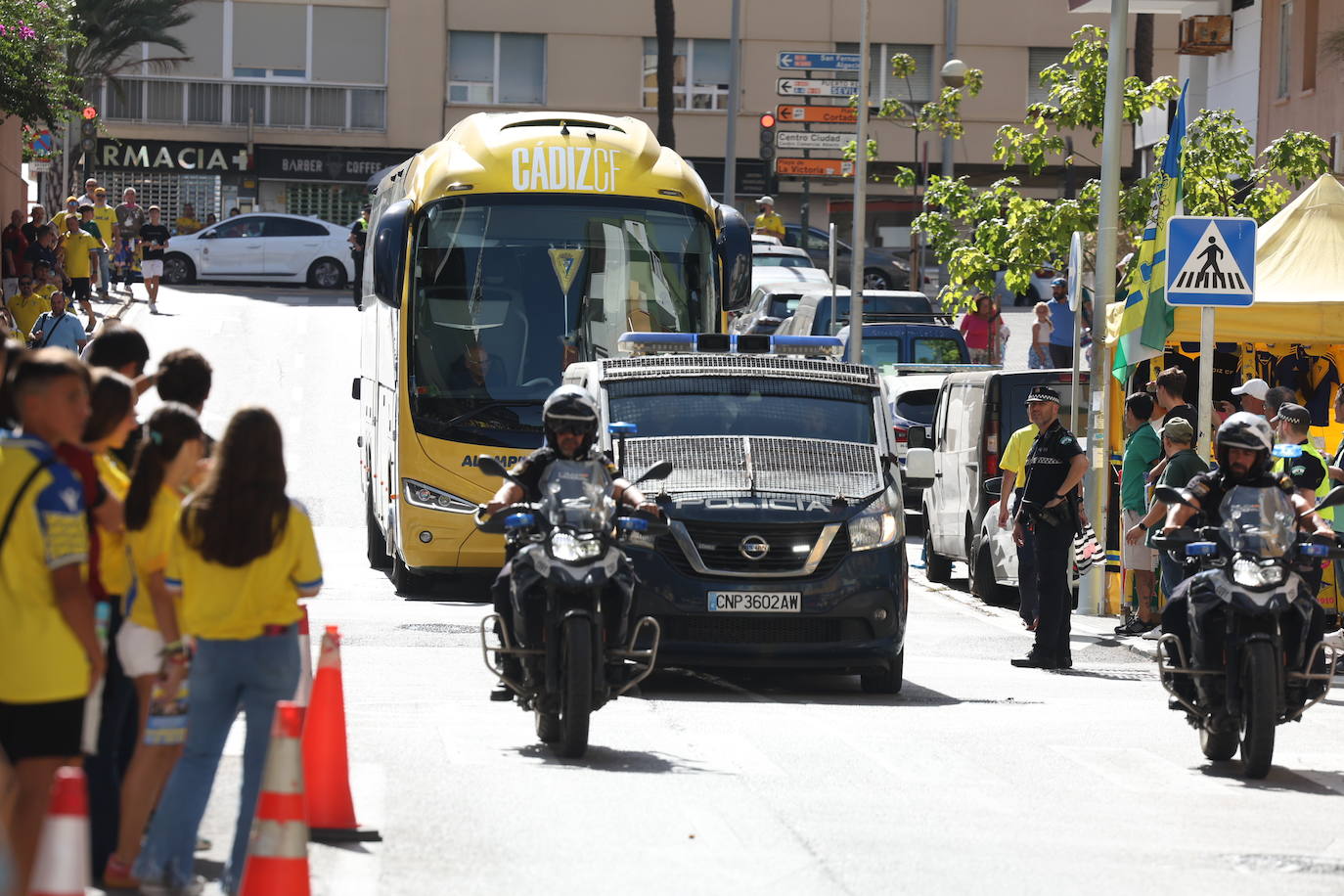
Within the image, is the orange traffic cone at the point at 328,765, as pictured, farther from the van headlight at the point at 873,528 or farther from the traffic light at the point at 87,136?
the traffic light at the point at 87,136

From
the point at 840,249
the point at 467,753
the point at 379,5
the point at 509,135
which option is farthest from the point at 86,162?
the point at 467,753

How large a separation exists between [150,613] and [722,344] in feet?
27.0

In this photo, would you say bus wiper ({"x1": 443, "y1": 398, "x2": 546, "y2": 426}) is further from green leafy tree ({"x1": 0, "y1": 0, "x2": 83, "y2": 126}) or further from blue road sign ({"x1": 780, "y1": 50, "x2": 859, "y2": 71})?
blue road sign ({"x1": 780, "y1": 50, "x2": 859, "y2": 71})

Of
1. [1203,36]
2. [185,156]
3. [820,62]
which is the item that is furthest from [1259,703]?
[185,156]

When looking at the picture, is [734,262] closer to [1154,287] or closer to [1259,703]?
[1154,287]

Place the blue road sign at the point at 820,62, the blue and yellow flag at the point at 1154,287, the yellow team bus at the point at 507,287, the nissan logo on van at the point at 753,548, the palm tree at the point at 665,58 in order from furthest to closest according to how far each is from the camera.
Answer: the palm tree at the point at 665,58, the blue road sign at the point at 820,62, the yellow team bus at the point at 507,287, the blue and yellow flag at the point at 1154,287, the nissan logo on van at the point at 753,548

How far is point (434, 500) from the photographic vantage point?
17.8 metres

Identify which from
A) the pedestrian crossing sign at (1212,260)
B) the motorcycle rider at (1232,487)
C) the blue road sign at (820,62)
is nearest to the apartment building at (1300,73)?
the blue road sign at (820,62)

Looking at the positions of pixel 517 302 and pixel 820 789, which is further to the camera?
pixel 517 302

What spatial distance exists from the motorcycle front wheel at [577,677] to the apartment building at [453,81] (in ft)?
165

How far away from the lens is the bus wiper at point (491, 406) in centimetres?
1800

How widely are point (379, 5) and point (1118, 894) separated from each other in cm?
5499

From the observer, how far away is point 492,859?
→ 770 centimetres

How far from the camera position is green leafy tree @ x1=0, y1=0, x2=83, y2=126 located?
2666cm
